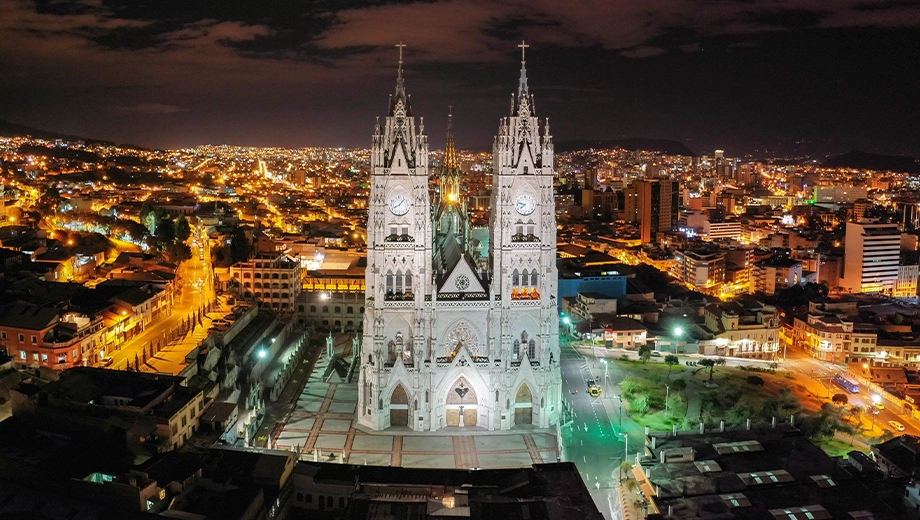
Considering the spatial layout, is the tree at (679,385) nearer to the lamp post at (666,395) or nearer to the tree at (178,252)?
the lamp post at (666,395)

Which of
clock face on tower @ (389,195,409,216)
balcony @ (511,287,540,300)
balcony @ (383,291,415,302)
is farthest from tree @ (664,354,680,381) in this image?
clock face on tower @ (389,195,409,216)

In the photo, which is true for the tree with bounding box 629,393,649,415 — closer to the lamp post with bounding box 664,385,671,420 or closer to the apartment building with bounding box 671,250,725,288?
the lamp post with bounding box 664,385,671,420

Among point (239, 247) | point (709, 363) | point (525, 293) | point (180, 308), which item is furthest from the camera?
point (239, 247)

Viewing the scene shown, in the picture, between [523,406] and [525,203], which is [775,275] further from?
[523,406]

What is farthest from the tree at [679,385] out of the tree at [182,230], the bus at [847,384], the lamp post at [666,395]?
the tree at [182,230]

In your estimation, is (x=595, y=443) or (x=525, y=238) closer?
(x=595, y=443)

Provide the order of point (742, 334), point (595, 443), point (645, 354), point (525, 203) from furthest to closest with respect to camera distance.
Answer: point (742, 334), point (645, 354), point (525, 203), point (595, 443)

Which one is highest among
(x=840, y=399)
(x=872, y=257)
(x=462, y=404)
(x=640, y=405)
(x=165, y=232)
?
(x=165, y=232)

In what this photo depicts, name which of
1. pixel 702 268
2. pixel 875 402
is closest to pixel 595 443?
pixel 875 402
